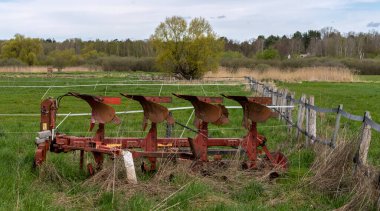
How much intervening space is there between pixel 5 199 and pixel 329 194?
4.03m

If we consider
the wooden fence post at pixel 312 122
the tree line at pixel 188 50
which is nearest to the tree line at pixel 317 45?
the tree line at pixel 188 50

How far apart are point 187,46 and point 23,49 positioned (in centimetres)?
5055

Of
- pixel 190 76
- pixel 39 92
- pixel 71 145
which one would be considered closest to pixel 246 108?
pixel 71 145

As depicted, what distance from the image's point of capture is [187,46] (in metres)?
59.9

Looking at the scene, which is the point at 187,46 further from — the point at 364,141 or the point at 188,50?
the point at 364,141

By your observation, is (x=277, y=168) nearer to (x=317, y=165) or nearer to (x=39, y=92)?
(x=317, y=165)

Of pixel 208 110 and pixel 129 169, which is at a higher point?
pixel 208 110

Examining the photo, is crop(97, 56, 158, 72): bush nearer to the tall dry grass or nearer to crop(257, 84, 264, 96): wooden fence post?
the tall dry grass

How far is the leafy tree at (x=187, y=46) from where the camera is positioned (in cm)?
5991

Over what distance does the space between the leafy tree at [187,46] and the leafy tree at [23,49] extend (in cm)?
4514

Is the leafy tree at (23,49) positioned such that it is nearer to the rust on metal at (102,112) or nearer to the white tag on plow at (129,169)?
the rust on metal at (102,112)

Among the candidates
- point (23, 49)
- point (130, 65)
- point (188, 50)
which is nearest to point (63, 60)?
point (23, 49)

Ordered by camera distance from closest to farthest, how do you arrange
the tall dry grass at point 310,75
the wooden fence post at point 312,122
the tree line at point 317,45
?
the wooden fence post at point 312,122
the tall dry grass at point 310,75
the tree line at point 317,45

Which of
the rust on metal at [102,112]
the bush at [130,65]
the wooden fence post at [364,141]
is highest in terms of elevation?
the rust on metal at [102,112]
